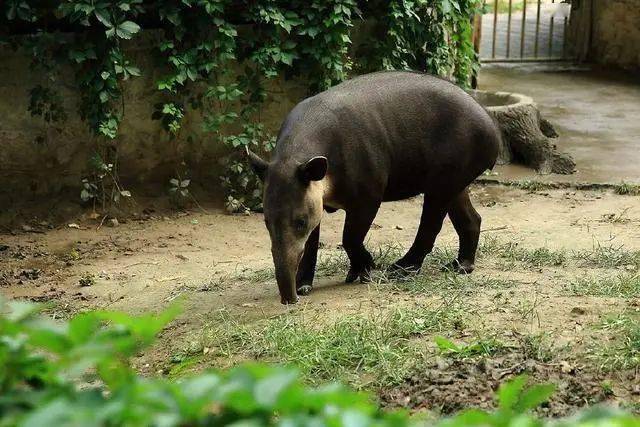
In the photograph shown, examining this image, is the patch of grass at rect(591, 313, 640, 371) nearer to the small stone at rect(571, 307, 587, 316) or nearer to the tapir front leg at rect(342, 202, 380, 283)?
the small stone at rect(571, 307, 587, 316)

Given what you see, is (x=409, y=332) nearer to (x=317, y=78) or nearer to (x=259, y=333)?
(x=259, y=333)

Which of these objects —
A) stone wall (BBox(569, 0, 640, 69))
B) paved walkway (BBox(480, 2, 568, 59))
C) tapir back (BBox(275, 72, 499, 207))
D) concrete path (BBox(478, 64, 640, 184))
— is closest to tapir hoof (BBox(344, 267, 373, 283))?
tapir back (BBox(275, 72, 499, 207))

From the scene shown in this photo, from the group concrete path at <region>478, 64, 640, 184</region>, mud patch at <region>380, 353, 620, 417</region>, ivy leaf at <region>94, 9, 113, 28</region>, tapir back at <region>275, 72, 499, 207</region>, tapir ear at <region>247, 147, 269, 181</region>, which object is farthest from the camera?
concrete path at <region>478, 64, 640, 184</region>

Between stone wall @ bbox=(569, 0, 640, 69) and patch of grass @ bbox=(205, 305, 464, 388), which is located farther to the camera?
stone wall @ bbox=(569, 0, 640, 69)

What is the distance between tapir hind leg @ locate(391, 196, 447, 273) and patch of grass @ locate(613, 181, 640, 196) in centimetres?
350

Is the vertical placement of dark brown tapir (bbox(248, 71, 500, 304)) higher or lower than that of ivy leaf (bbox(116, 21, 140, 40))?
lower

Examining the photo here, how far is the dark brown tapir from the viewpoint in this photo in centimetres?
607

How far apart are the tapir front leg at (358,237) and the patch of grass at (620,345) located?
1960 mm

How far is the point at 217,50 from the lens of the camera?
358 inches

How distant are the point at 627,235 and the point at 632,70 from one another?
967 centimetres

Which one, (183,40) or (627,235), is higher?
(183,40)

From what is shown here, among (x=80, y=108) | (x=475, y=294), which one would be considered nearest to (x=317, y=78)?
(x=80, y=108)

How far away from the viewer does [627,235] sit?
27.2 feet

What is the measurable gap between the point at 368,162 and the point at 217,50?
309 centimetres
